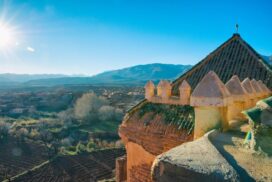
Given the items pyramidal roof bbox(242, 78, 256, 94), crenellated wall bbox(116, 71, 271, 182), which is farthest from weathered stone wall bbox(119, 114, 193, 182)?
pyramidal roof bbox(242, 78, 256, 94)

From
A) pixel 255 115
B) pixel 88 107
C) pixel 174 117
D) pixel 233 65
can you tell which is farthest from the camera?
pixel 88 107

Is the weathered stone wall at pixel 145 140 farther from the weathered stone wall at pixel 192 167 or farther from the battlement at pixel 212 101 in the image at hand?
the weathered stone wall at pixel 192 167

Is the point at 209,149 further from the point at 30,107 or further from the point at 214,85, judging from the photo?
the point at 30,107

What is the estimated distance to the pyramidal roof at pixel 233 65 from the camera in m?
7.51

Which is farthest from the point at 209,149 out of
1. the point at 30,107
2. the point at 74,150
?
the point at 30,107

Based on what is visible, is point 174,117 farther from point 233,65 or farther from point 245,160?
point 245,160

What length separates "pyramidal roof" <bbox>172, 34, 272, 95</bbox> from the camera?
296 inches

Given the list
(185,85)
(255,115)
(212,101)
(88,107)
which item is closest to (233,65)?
(185,85)

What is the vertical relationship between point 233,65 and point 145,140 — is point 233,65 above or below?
above

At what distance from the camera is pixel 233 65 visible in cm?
812

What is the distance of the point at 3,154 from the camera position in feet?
139

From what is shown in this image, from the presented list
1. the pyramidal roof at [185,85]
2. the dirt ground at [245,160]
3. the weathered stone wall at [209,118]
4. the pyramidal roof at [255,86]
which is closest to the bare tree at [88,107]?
the pyramidal roof at [185,85]

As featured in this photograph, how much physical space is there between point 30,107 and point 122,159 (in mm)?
76086

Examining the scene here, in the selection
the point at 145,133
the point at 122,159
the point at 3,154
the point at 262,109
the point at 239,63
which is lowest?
the point at 3,154
